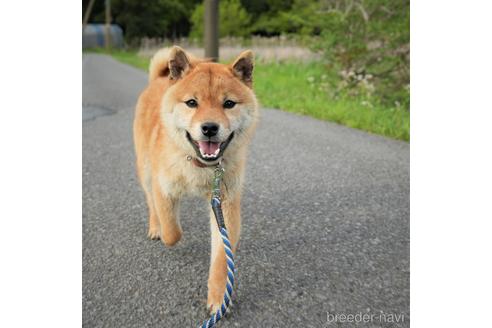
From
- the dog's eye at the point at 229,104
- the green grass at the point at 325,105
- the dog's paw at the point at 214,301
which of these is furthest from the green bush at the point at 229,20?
the dog's paw at the point at 214,301

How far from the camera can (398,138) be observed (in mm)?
5895

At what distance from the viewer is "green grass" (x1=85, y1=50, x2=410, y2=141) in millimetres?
6387

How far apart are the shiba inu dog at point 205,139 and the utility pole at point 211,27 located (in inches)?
214

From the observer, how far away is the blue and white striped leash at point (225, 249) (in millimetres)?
1921

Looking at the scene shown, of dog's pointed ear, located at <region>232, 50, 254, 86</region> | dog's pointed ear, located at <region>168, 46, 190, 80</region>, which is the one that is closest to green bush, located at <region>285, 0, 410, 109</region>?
dog's pointed ear, located at <region>232, 50, 254, 86</region>

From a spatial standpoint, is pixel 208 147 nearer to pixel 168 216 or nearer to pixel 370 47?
pixel 168 216

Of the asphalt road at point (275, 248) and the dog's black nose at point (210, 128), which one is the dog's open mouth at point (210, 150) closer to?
the dog's black nose at point (210, 128)

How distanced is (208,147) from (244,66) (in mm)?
721

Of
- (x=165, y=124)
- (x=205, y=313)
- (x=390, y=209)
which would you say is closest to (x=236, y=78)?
(x=165, y=124)

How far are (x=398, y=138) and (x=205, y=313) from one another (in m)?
4.63

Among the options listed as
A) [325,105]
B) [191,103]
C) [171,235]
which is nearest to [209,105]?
[191,103]

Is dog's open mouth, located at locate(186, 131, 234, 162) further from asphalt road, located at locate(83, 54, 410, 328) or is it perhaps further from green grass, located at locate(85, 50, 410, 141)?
green grass, located at locate(85, 50, 410, 141)

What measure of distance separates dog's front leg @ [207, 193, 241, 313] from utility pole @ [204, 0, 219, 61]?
19.4 feet

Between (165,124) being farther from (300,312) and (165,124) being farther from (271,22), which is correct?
(271,22)
